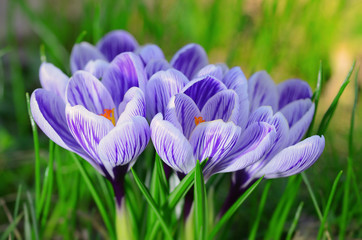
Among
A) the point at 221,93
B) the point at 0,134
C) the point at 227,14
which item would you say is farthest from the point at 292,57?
the point at 221,93

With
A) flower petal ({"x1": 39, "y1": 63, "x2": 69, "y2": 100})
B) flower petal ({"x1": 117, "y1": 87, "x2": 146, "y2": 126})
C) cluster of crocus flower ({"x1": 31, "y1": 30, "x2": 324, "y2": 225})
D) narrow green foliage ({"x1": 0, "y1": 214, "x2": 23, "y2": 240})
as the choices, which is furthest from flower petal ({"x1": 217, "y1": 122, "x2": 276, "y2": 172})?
narrow green foliage ({"x1": 0, "y1": 214, "x2": 23, "y2": 240})

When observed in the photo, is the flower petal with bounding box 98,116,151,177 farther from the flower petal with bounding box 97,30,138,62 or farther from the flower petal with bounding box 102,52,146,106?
the flower petal with bounding box 97,30,138,62

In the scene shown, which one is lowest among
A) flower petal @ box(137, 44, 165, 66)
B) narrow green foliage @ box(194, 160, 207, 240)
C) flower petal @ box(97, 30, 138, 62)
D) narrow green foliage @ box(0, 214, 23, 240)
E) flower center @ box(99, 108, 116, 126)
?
narrow green foliage @ box(0, 214, 23, 240)

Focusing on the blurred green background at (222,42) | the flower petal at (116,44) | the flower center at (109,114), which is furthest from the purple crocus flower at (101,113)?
the blurred green background at (222,42)

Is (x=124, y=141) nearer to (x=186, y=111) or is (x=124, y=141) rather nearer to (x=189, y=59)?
(x=186, y=111)

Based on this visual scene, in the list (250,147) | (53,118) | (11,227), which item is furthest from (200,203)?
(11,227)

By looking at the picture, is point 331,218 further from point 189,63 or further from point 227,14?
point 227,14
